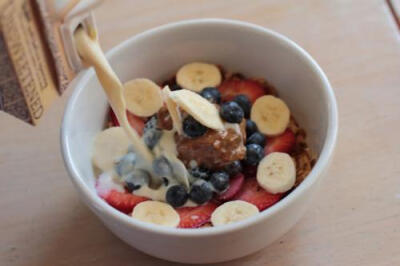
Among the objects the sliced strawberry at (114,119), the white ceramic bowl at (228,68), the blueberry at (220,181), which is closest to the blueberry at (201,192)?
the blueberry at (220,181)

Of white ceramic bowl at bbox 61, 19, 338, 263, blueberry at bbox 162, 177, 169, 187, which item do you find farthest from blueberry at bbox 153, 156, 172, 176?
white ceramic bowl at bbox 61, 19, 338, 263

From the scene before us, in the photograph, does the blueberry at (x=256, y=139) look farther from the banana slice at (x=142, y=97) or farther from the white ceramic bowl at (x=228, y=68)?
the banana slice at (x=142, y=97)

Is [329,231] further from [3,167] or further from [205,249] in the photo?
[3,167]

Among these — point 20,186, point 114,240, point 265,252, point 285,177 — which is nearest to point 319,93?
point 285,177

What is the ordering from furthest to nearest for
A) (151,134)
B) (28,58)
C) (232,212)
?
(151,134)
(232,212)
(28,58)

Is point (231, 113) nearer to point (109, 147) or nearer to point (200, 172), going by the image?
point (200, 172)

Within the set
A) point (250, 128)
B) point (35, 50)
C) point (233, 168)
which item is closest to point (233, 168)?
point (233, 168)
